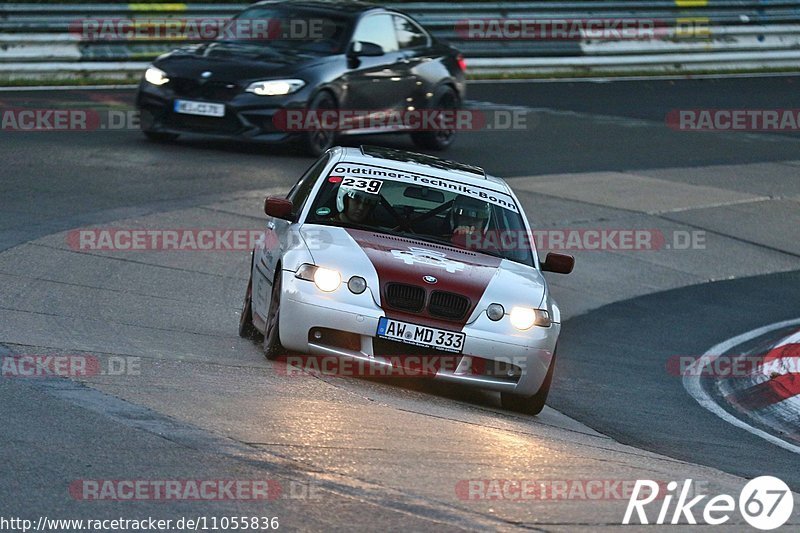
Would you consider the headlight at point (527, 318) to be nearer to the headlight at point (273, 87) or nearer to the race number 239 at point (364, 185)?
the race number 239 at point (364, 185)

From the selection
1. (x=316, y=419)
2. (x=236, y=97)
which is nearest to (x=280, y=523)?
(x=316, y=419)

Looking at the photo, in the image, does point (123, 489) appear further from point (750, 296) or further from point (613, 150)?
point (613, 150)

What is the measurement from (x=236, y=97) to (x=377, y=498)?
11.4 metres

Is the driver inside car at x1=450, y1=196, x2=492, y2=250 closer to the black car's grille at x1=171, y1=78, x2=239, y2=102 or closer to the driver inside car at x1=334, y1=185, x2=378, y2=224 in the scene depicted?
the driver inside car at x1=334, y1=185, x2=378, y2=224

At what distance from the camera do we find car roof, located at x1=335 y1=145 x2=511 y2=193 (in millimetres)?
10461

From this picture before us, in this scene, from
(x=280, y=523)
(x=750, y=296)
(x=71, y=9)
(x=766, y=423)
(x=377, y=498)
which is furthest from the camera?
(x=71, y=9)

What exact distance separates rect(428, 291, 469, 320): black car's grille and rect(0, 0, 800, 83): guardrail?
1436 cm

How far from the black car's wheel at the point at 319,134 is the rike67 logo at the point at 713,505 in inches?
440

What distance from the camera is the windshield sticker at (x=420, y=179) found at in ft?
33.6

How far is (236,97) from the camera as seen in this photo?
56.3 ft

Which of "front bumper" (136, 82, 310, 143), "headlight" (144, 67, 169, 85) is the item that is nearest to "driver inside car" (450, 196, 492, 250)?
"front bumper" (136, 82, 310, 143)

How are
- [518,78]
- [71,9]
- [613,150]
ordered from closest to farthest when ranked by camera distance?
[613,150] < [71,9] < [518,78]

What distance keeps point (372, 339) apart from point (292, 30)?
10.3m

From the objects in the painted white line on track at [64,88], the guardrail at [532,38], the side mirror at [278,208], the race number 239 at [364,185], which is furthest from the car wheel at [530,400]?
the guardrail at [532,38]
